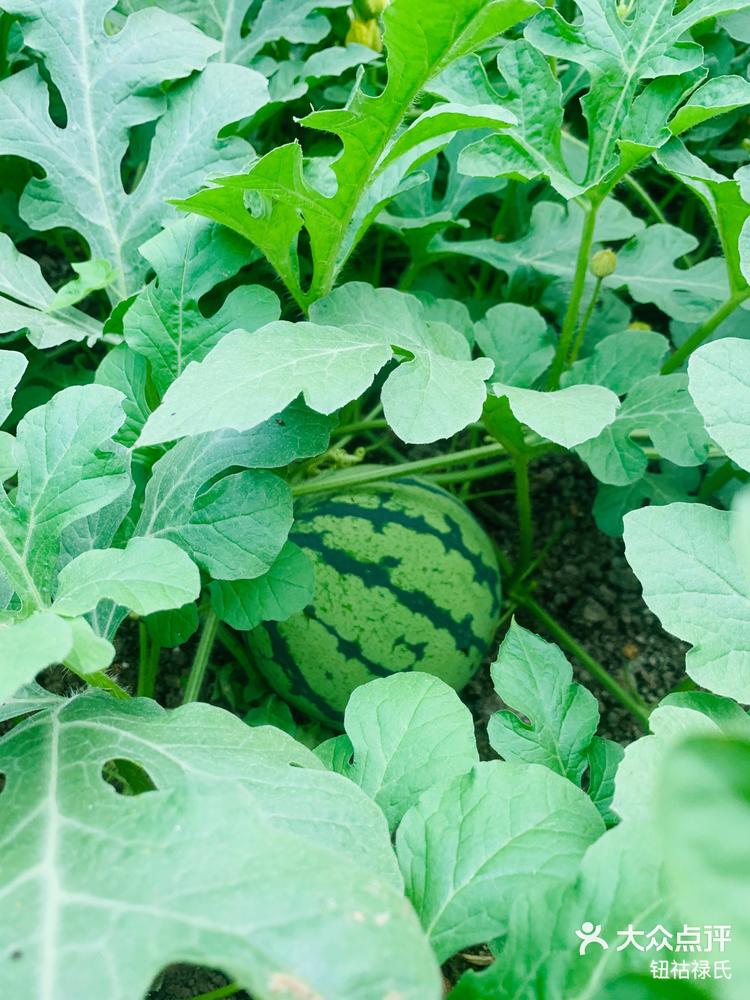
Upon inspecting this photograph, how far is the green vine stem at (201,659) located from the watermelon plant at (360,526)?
0.01 m

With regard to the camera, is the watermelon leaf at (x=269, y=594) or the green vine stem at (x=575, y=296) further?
the green vine stem at (x=575, y=296)

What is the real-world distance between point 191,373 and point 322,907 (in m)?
0.61

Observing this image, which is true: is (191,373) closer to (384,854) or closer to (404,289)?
(384,854)

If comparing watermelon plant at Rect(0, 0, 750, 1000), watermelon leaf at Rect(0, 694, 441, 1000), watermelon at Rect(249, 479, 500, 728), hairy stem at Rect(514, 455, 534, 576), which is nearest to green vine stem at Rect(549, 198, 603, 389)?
watermelon plant at Rect(0, 0, 750, 1000)

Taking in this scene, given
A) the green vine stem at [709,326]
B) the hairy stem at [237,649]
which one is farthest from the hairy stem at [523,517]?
the hairy stem at [237,649]

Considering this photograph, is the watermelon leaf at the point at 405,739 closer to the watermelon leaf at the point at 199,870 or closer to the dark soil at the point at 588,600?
the watermelon leaf at the point at 199,870

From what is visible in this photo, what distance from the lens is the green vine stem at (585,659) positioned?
158cm

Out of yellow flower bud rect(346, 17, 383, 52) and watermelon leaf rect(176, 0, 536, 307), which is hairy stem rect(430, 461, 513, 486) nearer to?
watermelon leaf rect(176, 0, 536, 307)

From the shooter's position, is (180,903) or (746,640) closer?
(180,903)

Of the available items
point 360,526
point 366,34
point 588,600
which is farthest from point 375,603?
point 366,34

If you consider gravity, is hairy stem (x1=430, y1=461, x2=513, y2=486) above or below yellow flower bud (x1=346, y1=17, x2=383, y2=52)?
below

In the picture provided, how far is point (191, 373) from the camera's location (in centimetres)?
107

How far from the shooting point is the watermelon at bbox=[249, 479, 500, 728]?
4.75ft

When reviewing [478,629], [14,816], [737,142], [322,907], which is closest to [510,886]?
[322,907]
